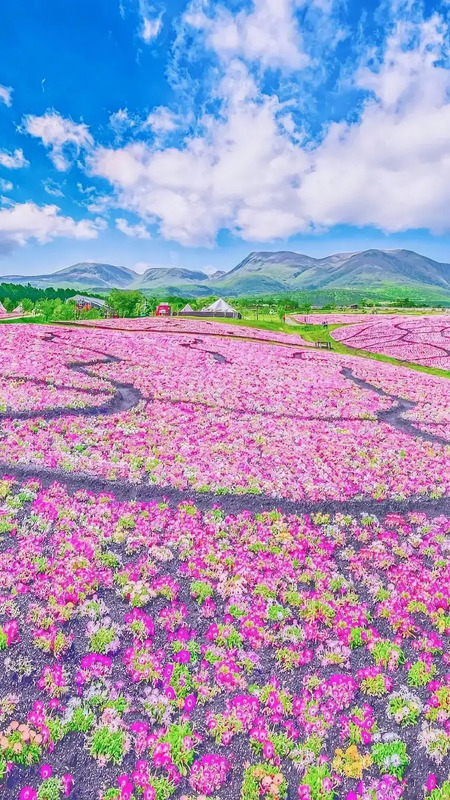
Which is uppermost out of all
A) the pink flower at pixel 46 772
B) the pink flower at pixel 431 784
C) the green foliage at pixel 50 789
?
the pink flower at pixel 46 772

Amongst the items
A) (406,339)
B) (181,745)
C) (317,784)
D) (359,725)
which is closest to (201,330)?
(406,339)

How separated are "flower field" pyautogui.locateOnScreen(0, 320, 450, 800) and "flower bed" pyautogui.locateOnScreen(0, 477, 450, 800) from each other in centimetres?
4

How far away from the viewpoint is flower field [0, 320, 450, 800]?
795 centimetres

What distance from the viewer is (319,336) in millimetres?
76938

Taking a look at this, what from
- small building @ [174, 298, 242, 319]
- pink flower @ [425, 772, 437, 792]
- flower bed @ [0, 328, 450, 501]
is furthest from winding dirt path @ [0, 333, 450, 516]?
small building @ [174, 298, 242, 319]

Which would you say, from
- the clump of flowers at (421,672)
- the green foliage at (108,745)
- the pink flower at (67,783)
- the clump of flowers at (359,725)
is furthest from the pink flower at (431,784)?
the pink flower at (67,783)

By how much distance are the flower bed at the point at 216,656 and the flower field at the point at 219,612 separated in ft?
0.13

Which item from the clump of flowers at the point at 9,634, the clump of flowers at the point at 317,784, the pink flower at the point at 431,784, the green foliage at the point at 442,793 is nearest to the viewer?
the clump of flowers at the point at 317,784

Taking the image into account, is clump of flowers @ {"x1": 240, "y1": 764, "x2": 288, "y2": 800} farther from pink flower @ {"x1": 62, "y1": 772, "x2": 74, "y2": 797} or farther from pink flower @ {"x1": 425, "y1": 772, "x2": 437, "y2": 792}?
pink flower @ {"x1": 62, "y1": 772, "x2": 74, "y2": 797}

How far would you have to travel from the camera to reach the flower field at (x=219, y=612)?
26.1 feet

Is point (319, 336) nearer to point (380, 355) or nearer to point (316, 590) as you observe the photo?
point (380, 355)

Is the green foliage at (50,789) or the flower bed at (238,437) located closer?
the green foliage at (50,789)

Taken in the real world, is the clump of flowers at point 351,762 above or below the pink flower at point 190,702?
below

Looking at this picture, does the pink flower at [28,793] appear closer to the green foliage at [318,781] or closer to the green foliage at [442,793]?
the green foliage at [318,781]
